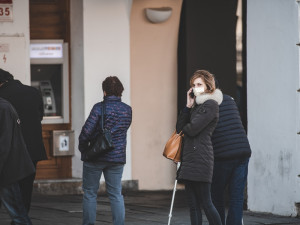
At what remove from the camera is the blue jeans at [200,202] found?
7.70m

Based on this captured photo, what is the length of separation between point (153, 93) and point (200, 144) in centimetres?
619

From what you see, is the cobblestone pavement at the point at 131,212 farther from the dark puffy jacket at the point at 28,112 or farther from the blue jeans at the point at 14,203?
the blue jeans at the point at 14,203

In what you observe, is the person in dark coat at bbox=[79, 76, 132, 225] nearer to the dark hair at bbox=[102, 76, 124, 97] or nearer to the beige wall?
the dark hair at bbox=[102, 76, 124, 97]

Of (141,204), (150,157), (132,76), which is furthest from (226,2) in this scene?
(141,204)

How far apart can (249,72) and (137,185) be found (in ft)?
10.7

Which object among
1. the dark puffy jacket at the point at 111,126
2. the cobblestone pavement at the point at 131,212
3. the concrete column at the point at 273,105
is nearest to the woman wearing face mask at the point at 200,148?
the dark puffy jacket at the point at 111,126

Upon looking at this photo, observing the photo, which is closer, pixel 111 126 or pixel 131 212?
pixel 111 126

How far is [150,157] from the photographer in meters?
13.8

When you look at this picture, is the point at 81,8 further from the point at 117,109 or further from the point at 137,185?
the point at 117,109

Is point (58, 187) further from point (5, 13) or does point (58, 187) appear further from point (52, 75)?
point (5, 13)

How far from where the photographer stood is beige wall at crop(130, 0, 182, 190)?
13.7 meters

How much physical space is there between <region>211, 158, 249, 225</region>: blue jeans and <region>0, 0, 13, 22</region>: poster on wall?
5.86 metres

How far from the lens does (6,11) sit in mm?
12836

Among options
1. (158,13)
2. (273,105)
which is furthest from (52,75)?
(273,105)
